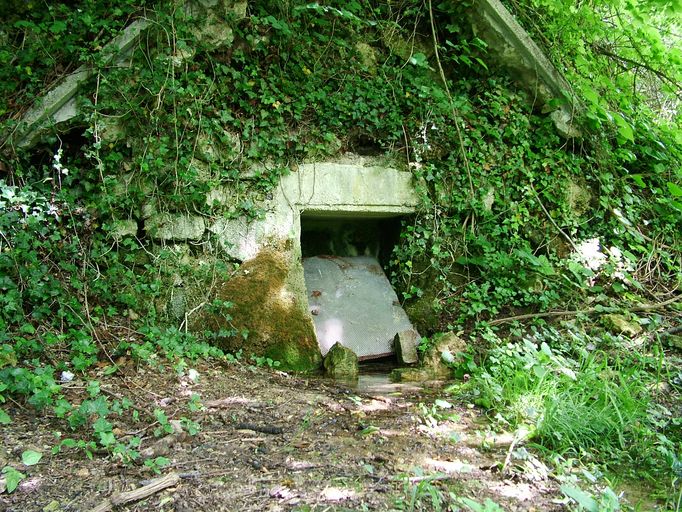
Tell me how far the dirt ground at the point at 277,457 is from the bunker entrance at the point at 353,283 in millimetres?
1241

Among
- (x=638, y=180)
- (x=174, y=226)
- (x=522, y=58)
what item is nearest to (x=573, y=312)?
(x=638, y=180)

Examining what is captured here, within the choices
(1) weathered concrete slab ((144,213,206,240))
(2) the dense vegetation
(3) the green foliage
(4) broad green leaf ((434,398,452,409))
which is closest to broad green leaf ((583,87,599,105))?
(2) the dense vegetation

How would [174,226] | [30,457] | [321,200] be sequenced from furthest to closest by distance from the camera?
[321,200], [174,226], [30,457]

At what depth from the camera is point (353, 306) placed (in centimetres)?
474

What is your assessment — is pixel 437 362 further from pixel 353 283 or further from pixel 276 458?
pixel 276 458

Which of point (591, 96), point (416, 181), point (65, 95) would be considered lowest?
point (416, 181)

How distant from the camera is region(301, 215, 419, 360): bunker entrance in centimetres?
454

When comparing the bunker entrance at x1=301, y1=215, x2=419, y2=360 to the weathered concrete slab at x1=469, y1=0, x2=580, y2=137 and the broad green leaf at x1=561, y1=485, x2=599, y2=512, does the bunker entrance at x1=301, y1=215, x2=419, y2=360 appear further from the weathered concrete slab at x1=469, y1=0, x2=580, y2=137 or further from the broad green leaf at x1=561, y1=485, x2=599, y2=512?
the broad green leaf at x1=561, y1=485, x2=599, y2=512

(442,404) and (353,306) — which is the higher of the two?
(353,306)

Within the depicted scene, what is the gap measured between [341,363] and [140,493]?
2181 millimetres

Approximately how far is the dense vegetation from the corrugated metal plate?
22cm

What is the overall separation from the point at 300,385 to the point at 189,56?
8.42ft

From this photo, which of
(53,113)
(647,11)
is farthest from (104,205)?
(647,11)

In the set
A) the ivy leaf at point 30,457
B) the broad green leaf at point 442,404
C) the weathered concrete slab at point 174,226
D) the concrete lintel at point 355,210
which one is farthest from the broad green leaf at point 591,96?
the ivy leaf at point 30,457
